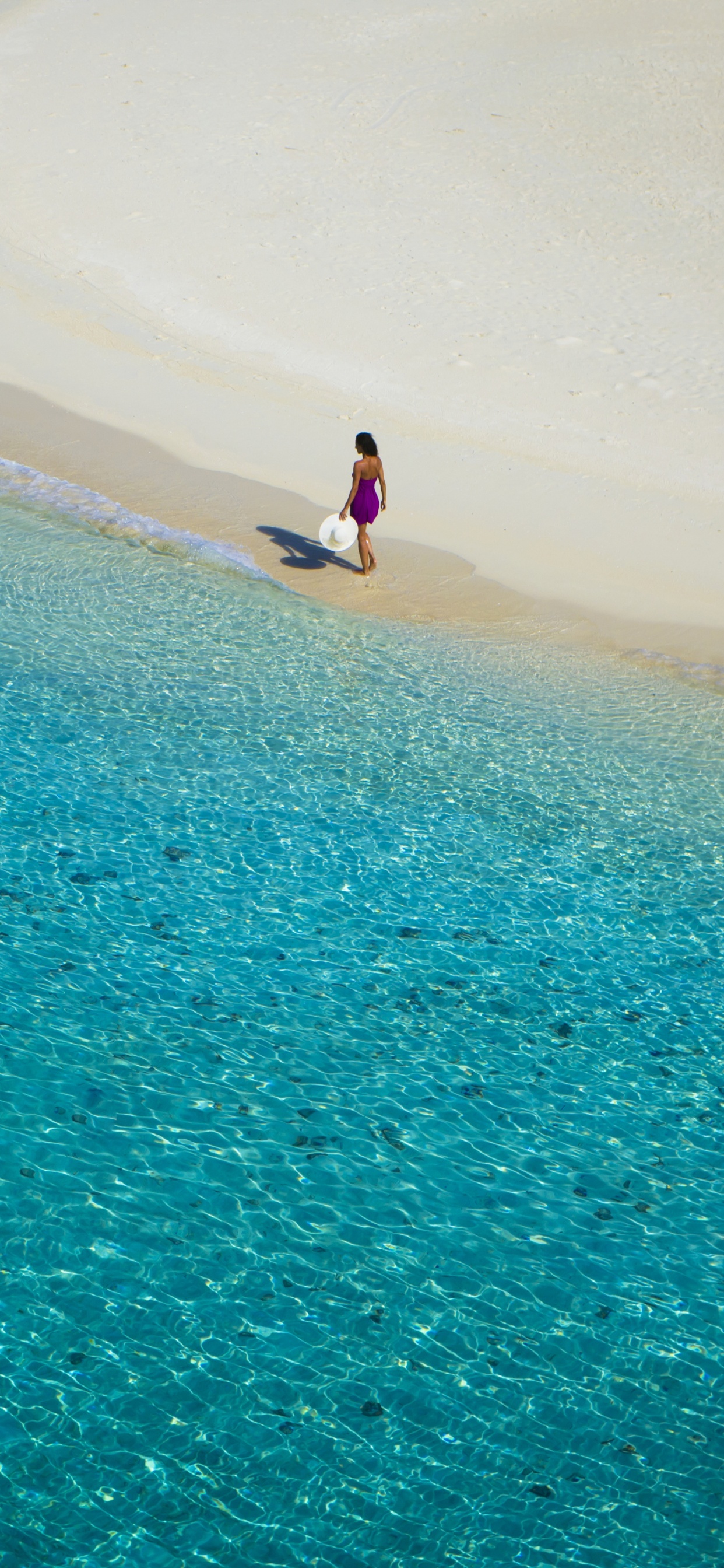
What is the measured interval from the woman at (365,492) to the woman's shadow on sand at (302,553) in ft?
1.21

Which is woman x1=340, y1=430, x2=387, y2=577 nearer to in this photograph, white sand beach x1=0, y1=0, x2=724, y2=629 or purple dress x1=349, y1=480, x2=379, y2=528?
purple dress x1=349, y1=480, x2=379, y2=528

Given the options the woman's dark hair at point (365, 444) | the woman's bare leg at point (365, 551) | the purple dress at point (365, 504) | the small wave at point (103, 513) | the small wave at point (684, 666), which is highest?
the woman's dark hair at point (365, 444)

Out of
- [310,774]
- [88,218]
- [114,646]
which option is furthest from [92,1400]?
[88,218]

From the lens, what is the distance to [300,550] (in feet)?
36.8

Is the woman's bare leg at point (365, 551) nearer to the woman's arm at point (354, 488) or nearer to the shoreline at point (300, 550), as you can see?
the shoreline at point (300, 550)

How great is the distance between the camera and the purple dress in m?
10.4

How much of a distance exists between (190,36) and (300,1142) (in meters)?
24.4

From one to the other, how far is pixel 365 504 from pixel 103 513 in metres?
2.62

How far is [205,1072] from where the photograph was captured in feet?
18.5

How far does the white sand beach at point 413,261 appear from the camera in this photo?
1185 cm

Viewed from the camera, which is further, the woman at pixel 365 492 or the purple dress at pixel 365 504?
the purple dress at pixel 365 504

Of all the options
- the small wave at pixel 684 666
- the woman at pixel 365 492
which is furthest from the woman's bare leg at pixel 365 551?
the small wave at pixel 684 666

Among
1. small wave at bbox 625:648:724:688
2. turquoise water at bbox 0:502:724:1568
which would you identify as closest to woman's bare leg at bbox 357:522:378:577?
turquoise water at bbox 0:502:724:1568

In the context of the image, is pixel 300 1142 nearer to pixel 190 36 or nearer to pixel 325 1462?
pixel 325 1462
